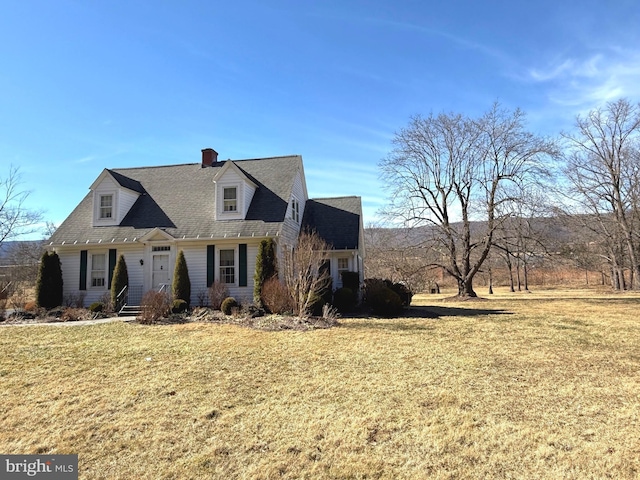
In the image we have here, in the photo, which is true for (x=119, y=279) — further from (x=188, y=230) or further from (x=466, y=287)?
(x=466, y=287)

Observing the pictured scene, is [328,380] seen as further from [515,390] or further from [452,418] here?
[515,390]

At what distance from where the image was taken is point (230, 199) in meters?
17.2

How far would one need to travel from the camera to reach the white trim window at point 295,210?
61.2ft

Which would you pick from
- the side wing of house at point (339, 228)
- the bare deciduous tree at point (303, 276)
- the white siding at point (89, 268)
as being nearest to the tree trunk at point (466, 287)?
the side wing of house at point (339, 228)

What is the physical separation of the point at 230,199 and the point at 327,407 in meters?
13.3

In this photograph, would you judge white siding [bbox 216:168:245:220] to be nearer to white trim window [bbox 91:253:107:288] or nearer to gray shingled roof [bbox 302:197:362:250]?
gray shingled roof [bbox 302:197:362:250]

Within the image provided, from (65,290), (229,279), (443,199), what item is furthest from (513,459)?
(443,199)

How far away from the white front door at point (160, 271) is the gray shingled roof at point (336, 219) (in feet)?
21.9

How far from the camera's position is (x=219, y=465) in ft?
12.5

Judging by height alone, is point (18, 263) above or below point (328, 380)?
above

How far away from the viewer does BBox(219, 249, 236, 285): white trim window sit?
16.3m

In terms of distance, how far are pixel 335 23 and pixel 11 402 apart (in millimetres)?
11443

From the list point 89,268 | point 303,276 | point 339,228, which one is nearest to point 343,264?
point 339,228

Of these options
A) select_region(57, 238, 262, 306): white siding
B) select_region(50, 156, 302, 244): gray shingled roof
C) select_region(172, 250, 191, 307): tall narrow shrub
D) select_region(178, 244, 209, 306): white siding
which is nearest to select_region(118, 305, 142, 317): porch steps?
select_region(57, 238, 262, 306): white siding
